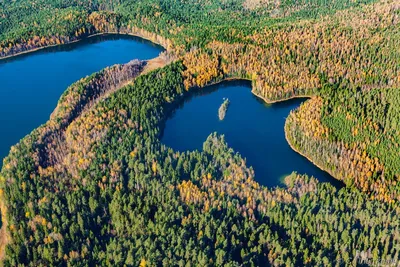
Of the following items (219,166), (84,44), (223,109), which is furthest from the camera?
(84,44)

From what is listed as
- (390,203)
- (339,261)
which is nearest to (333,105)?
(390,203)

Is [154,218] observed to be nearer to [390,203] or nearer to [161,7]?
[390,203]

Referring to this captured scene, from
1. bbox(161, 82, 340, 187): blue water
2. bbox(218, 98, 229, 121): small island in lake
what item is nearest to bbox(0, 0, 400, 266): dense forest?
bbox(161, 82, 340, 187): blue water

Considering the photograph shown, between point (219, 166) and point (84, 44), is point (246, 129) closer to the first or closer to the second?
point (219, 166)

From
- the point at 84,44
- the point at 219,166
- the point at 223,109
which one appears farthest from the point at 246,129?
the point at 84,44

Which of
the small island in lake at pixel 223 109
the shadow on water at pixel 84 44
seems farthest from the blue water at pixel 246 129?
the shadow on water at pixel 84 44

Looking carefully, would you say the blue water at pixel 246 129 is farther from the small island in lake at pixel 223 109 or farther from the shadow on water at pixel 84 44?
the shadow on water at pixel 84 44
